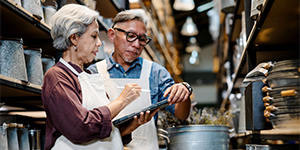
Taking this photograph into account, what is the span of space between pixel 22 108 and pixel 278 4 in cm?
251

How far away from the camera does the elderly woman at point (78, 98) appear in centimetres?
142

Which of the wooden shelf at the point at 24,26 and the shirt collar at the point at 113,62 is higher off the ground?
the wooden shelf at the point at 24,26

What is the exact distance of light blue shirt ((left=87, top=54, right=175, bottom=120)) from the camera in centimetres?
219

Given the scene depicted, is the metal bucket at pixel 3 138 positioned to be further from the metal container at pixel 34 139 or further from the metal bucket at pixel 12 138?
the metal container at pixel 34 139

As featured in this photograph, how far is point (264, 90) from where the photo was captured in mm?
1545

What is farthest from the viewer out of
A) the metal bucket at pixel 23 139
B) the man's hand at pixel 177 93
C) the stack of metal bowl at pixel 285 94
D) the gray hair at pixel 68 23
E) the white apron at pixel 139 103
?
the white apron at pixel 139 103

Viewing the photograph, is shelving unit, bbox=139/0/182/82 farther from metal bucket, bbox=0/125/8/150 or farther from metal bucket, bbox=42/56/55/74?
metal bucket, bbox=0/125/8/150

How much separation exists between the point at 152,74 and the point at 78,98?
78cm

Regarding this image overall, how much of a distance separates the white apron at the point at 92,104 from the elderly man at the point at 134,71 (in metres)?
0.48

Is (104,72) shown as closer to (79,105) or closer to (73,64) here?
(73,64)

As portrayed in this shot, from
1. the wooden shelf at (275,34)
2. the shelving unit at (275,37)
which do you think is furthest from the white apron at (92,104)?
the wooden shelf at (275,34)

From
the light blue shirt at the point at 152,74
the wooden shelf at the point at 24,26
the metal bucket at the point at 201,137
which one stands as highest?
the wooden shelf at the point at 24,26

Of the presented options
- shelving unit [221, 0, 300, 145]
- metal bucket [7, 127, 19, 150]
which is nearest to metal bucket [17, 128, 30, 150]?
metal bucket [7, 127, 19, 150]

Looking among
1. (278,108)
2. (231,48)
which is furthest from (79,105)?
(231,48)
